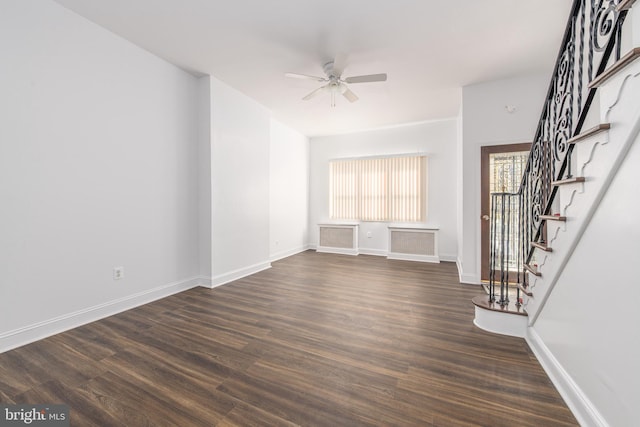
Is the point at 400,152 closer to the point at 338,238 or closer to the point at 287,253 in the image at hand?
the point at 338,238

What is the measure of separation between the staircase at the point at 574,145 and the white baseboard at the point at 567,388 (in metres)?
0.29

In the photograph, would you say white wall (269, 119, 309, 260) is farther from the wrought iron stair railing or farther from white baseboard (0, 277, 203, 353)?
the wrought iron stair railing

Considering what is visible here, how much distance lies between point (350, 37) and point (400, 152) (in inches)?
145

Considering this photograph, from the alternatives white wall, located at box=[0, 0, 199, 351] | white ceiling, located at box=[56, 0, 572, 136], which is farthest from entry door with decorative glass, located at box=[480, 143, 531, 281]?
white wall, located at box=[0, 0, 199, 351]

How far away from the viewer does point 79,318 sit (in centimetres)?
263

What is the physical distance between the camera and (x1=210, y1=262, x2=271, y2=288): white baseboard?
392 centimetres

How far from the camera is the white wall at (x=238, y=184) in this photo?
3.93 metres

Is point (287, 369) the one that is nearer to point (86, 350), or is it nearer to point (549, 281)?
point (86, 350)

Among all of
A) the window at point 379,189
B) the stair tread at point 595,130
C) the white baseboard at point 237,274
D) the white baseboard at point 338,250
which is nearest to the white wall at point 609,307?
the stair tread at point 595,130

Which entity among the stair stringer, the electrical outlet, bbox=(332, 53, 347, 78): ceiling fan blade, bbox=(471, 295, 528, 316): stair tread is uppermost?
bbox=(332, 53, 347, 78): ceiling fan blade

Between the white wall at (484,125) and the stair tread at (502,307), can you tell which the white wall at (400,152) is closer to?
the white wall at (484,125)

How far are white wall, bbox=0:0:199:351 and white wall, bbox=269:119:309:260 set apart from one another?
239 centimetres

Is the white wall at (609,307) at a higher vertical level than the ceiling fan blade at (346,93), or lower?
lower

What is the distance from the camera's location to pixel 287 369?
6.28 ft
